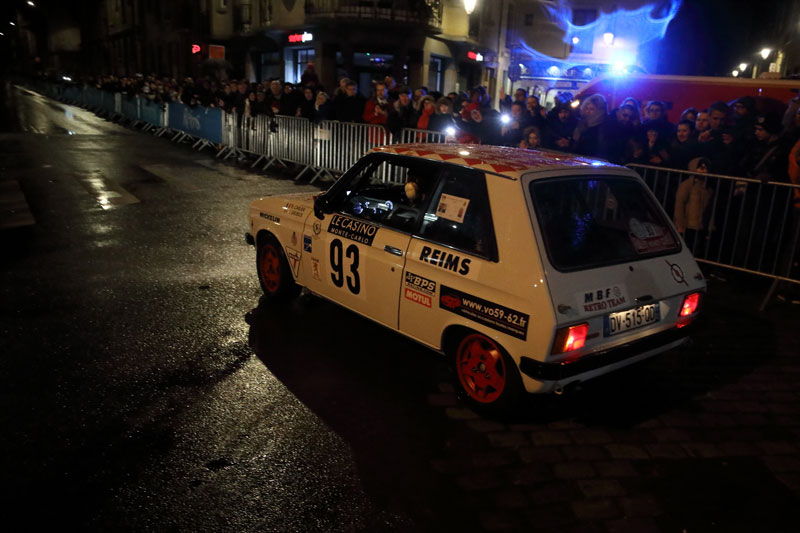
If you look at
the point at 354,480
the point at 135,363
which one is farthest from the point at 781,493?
the point at 135,363

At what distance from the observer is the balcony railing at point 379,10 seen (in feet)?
91.7

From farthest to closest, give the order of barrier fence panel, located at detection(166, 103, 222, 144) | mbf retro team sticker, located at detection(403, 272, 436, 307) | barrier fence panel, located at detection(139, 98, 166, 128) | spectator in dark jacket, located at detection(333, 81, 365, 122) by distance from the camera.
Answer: barrier fence panel, located at detection(139, 98, 166, 128)
barrier fence panel, located at detection(166, 103, 222, 144)
spectator in dark jacket, located at detection(333, 81, 365, 122)
mbf retro team sticker, located at detection(403, 272, 436, 307)

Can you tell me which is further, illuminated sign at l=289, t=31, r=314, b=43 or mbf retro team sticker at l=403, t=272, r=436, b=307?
illuminated sign at l=289, t=31, r=314, b=43

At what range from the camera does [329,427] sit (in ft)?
13.0

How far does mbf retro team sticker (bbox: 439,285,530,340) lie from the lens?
3.68 meters

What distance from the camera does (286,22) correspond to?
3106 cm

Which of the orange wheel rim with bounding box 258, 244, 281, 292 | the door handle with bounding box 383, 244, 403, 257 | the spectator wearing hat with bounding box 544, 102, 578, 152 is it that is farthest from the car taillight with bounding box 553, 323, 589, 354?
the spectator wearing hat with bounding box 544, 102, 578, 152

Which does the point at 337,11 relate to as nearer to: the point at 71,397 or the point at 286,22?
the point at 286,22

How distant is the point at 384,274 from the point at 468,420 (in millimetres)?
1220

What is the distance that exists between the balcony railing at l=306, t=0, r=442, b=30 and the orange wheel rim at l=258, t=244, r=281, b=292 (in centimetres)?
2438

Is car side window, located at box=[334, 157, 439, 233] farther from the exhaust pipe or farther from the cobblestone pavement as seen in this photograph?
the exhaust pipe

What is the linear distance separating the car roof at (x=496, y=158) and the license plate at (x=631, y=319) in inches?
41.6

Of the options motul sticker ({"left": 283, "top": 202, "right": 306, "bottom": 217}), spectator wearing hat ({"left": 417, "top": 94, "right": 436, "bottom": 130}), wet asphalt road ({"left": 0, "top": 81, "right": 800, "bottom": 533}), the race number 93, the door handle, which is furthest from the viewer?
spectator wearing hat ({"left": 417, "top": 94, "right": 436, "bottom": 130})

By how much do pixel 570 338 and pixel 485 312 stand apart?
544 millimetres
